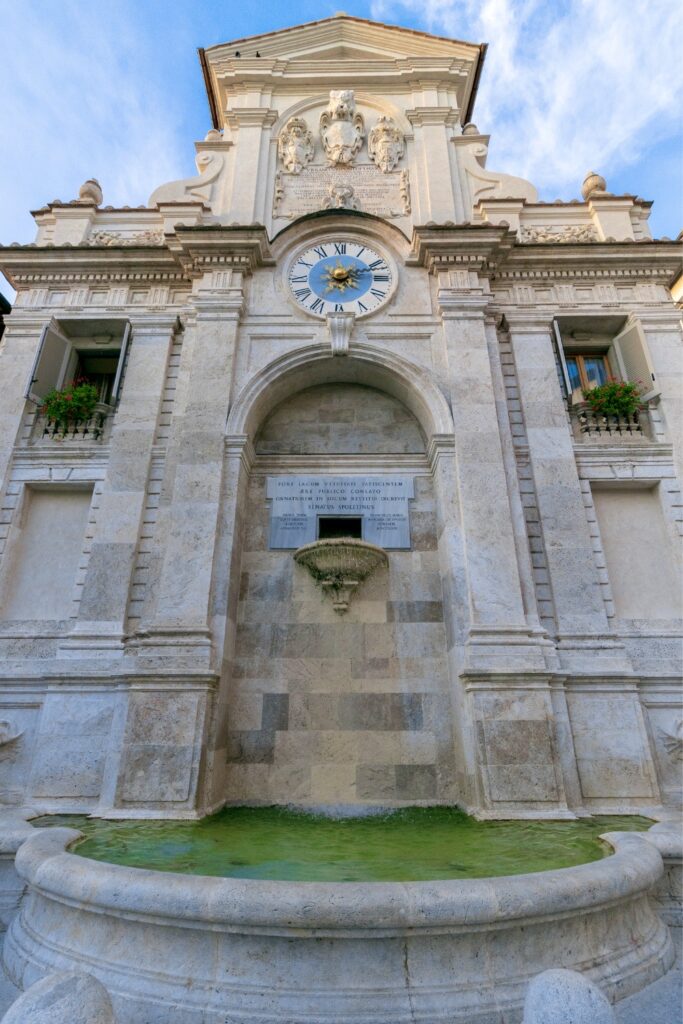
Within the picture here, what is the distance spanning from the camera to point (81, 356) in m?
11.8

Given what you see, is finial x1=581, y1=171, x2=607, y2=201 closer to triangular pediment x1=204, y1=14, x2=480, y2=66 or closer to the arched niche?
triangular pediment x1=204, y1=14, x2=480, y2=66

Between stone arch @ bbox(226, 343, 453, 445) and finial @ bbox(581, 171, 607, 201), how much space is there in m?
7.25

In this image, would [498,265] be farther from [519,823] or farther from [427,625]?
[519,823]

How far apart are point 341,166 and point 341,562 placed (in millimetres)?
9776

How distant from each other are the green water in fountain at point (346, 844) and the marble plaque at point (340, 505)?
4.28m

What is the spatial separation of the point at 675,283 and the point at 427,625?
9.13 meters

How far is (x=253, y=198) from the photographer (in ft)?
39.8

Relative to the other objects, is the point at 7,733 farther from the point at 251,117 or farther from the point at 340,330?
the point at 251,117

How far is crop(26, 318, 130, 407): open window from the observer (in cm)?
1052

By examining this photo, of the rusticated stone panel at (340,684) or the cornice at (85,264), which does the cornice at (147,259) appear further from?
the rusticated stone panel at (340,684)

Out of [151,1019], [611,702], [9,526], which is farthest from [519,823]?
[9,526]

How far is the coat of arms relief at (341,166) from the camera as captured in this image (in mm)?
12258

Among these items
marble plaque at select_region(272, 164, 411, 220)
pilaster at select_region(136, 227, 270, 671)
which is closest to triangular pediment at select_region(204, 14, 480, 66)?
marble plaque at select_region(272, 164, 411, 220)

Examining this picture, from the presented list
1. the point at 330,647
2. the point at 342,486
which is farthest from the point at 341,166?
the point at 330,647
